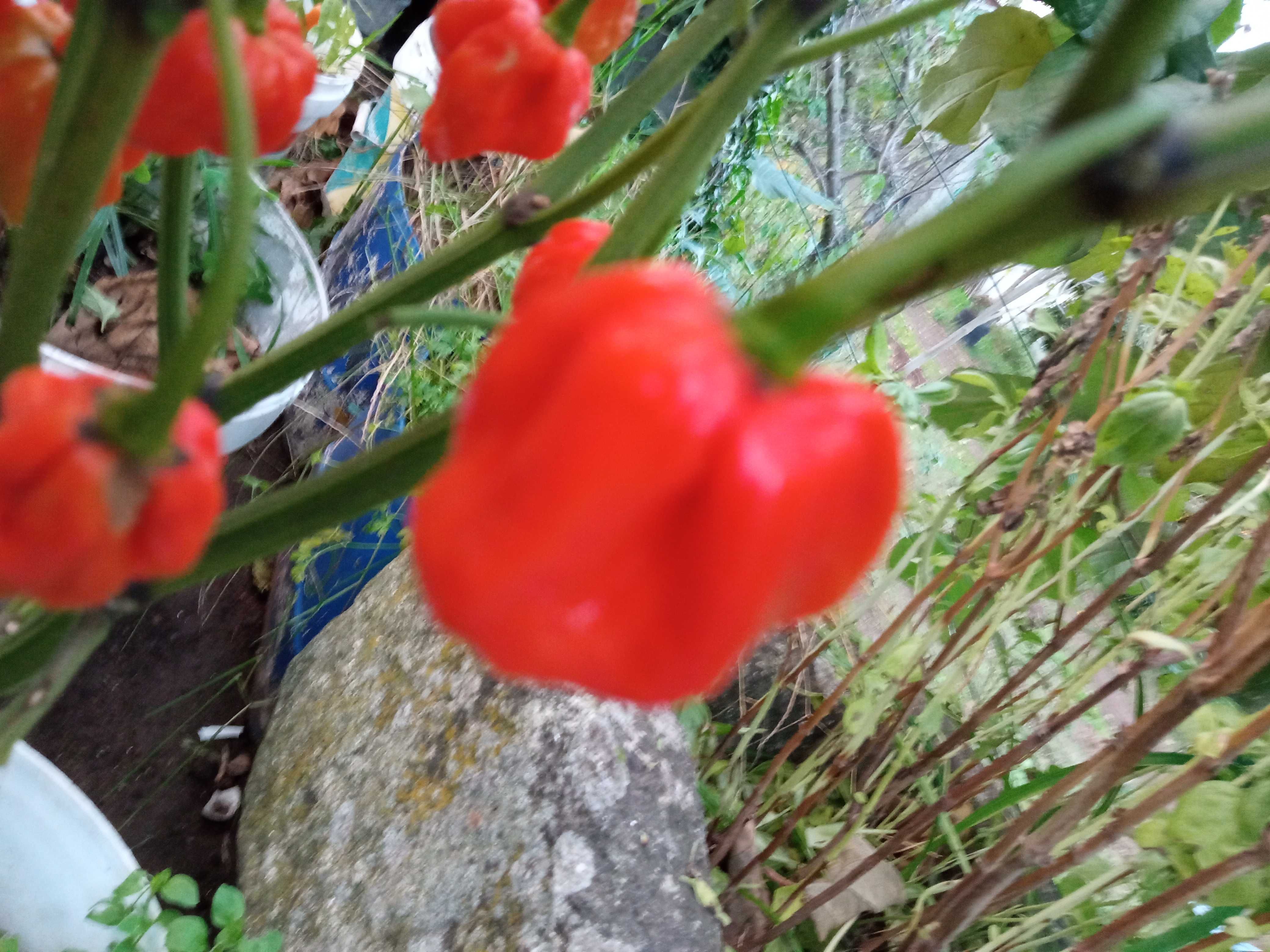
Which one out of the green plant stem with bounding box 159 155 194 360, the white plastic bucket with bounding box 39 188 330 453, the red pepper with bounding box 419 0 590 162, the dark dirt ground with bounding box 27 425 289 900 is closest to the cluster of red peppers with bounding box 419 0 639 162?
the red pepper with bounding box 419 0 590 162

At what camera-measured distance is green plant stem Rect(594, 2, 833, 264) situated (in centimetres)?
24

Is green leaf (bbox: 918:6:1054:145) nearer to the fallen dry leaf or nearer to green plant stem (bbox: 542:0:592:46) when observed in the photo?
green plant stem (bbox: 542:0:592:46)

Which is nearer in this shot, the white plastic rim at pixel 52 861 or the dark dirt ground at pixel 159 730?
the white plastic rim at pixel 52 861

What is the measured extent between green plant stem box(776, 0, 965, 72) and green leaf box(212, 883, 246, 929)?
67 centimetres

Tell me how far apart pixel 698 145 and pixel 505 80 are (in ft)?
0.47

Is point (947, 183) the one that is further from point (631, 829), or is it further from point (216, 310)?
point (216, 310)

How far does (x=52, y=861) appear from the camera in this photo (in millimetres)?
742

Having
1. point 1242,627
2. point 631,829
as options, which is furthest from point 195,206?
point 1242,627

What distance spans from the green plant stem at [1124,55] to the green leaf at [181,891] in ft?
2.32

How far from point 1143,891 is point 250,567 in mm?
1112

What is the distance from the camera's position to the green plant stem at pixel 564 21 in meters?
0.37

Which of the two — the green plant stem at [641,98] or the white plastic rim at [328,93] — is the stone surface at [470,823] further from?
the white plastic rim at [328,93]

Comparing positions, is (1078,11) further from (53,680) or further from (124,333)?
(124,333)

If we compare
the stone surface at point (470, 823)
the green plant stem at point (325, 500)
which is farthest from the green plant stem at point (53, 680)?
the stone surface at point (470, 823)
